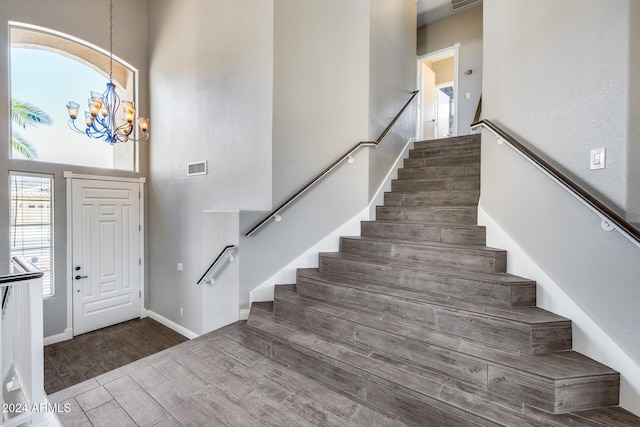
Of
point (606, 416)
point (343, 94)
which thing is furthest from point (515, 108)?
point (606, 416)

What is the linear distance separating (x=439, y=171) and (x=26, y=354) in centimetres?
429

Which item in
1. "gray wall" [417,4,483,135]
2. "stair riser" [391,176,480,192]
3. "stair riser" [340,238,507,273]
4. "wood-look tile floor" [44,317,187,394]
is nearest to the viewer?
"stair riser" [340,238,507,273]

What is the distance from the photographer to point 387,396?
1734mm

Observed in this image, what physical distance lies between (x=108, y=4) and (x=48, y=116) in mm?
2099

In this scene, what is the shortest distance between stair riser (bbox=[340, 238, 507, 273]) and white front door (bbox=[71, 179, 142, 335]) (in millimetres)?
4075

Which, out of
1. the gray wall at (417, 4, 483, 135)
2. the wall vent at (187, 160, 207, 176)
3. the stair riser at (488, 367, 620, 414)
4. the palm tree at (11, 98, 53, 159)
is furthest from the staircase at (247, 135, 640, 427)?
the palm tree at (11, 98, 53, 159)

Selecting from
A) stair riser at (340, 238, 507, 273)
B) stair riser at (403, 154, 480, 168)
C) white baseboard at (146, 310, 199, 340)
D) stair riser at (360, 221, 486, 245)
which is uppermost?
Result: stair riser at (403, 154, 480, 168)

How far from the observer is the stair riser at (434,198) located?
319cm

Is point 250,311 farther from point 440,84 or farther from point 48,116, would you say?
point 440,84

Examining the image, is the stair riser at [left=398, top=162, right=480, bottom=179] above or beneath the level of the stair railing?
above

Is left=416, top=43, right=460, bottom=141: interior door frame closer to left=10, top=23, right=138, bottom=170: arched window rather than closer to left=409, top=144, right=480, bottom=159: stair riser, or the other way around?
left=409, top=144, right=480, bottom=159: stair riser

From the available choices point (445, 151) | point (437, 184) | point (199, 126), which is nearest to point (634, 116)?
point (437, 184)

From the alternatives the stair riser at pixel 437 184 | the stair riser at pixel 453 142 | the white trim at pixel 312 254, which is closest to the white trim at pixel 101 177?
the white trim at pixel 312 254

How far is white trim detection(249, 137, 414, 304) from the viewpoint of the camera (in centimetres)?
306
